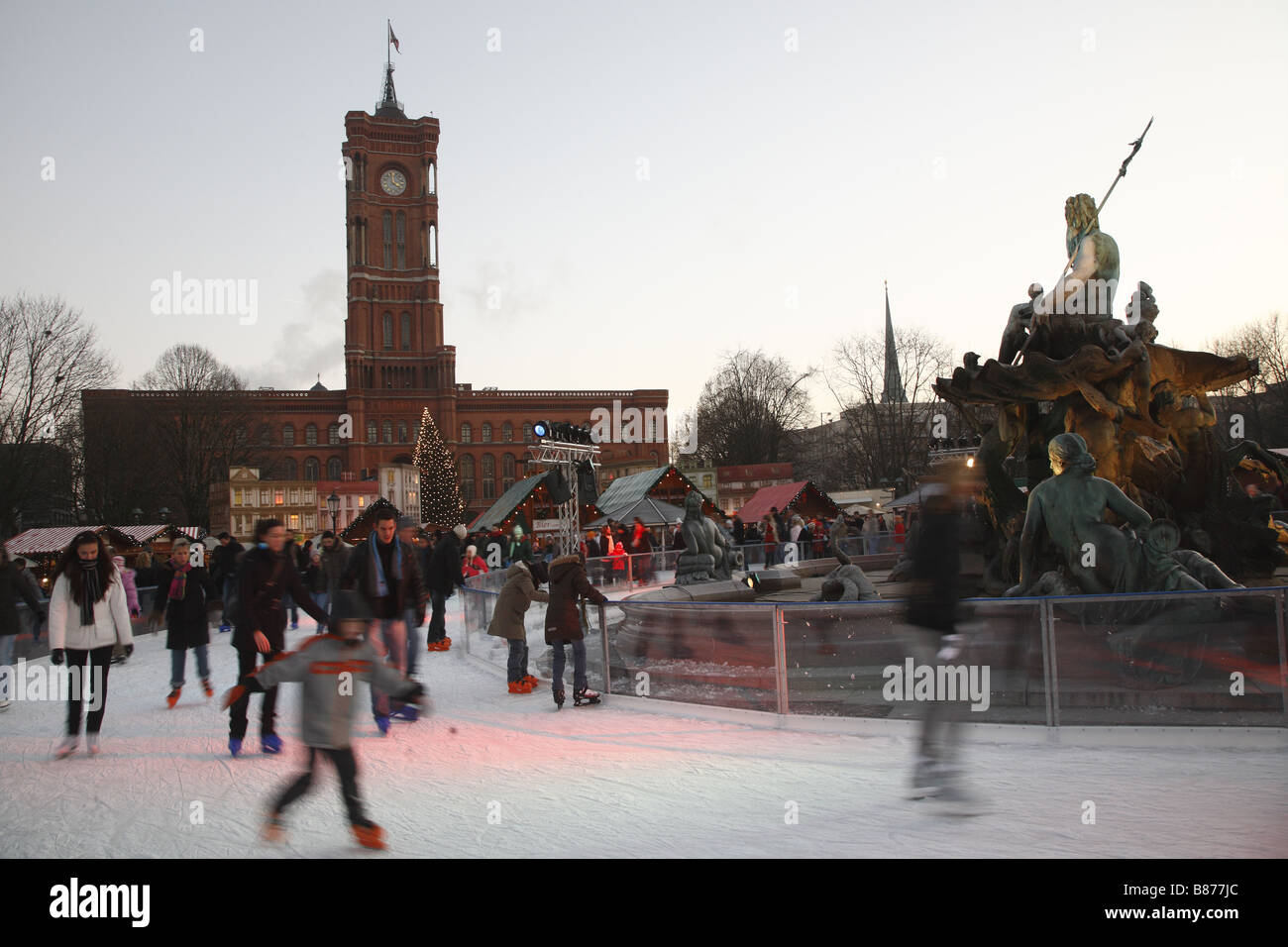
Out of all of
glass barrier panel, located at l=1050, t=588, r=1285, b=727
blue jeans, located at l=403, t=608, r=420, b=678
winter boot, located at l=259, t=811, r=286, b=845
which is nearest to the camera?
winter boot, located at l=259, t=811, r=286, b=845

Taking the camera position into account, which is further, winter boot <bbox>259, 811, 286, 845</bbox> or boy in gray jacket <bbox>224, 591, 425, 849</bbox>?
winter boot <bbox>259, 811, 286, 845</bbox>

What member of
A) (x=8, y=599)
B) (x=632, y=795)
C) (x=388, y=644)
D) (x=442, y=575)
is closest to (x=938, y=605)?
(x=632, y=795)

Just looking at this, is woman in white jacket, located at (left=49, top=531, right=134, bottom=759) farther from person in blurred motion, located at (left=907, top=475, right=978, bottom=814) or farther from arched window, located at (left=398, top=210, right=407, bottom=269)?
arched window, located at (left=398, top=210, right=407, bottom=269)

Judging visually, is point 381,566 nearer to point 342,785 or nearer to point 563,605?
point 563,605

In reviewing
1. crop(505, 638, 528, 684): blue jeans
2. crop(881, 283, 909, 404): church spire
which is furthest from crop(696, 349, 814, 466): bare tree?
crop(505, 638, 528, 684): blue jeans

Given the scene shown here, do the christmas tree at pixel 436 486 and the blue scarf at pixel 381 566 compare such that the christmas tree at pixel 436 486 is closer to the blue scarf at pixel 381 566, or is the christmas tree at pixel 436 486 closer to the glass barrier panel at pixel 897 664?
the blue scarf at pixel 381 566

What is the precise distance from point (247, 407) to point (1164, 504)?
51097 mm

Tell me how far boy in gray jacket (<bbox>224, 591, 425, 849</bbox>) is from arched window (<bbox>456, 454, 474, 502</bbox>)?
87142 millimetres

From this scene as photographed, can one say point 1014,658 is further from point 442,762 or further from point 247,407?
point 247,407

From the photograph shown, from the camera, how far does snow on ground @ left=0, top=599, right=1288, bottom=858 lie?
4594mm

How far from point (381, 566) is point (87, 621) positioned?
206 centimetres

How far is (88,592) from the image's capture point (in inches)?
269

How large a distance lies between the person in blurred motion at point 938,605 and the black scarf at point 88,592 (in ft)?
18.5
